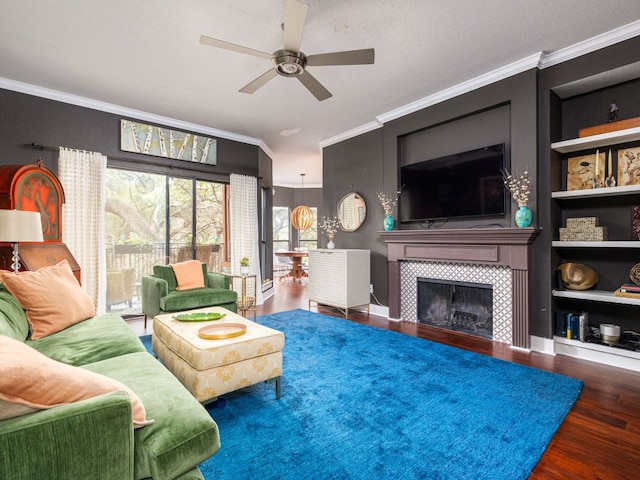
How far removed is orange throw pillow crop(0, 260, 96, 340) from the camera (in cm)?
208

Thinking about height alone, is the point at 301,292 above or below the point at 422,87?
below

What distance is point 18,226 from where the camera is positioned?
98.3 inches

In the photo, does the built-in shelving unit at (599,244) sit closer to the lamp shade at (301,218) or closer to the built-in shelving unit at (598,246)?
the built-in shelving unit at (598,246)

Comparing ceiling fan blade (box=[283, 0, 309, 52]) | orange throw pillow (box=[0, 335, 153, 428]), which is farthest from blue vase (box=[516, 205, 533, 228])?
orange throw pillow (box=[0, 335, 153, 428])

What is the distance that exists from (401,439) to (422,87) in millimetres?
3606

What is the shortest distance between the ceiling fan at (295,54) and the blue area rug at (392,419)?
2409 millimetres

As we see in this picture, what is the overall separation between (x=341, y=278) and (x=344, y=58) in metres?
2.93

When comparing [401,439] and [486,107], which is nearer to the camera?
[401,439]

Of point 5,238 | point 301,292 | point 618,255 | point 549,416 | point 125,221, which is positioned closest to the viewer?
point 549,416

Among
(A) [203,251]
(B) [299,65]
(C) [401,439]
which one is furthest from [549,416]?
(A) [203,251]

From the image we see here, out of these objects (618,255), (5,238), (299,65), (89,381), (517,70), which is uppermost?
(517,70)

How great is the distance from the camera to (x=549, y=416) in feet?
6.54

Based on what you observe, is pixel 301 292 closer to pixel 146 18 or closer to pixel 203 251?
pixel 203 251

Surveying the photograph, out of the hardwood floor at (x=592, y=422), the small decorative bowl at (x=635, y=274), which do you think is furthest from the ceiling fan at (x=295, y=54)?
the small decorative bowl at (x=635, y=274)
